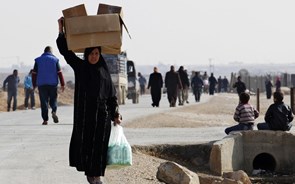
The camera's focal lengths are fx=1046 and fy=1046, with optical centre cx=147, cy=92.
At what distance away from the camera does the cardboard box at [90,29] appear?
11.0 m

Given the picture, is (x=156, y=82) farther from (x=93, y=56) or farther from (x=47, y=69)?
(x=93, y=56)

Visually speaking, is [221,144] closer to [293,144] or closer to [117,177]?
[293,144]

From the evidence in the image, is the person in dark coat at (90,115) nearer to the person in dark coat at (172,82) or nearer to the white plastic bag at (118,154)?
the white plastic bag at (118,154)

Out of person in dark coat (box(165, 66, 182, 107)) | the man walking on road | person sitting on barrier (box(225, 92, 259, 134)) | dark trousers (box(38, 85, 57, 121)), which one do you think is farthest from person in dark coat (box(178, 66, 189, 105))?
person sitting on barrier (box(225, 92, 259, 134))

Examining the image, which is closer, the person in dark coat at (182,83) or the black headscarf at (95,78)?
the black headscarf at (95,78)

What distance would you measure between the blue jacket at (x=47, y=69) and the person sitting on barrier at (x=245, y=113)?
162 inches

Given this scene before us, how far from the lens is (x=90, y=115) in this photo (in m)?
11.1

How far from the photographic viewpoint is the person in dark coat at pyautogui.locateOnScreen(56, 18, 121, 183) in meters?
11.1

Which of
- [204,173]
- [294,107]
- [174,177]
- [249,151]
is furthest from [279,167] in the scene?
[294,107]

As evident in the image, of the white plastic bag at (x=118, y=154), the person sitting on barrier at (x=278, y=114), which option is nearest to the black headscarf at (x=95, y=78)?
the white plastic bag at (x=118, y=154)

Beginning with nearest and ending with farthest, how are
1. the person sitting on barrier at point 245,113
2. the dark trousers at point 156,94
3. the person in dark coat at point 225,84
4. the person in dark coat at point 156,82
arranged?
the person sitting on barrier at point 245,113, the person in dark coat at point 156,82, the dark trousers at point 156,94, the person in dark coat at point 225,84

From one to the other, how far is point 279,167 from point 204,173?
2623 millimetres

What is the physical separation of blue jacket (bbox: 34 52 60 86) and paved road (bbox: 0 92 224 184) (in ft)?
3.49

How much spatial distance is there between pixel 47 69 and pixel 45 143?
327 cm
